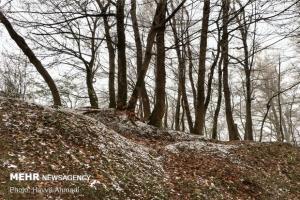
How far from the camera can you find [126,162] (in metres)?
7.16

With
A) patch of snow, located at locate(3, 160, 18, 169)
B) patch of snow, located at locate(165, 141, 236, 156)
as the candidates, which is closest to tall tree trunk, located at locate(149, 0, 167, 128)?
patch of snow, located at locate(165, 141, 236, 156)

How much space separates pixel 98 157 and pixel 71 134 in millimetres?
797

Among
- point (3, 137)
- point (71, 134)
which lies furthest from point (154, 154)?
point (3, 137)

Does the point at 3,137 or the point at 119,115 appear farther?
the point at 119,115

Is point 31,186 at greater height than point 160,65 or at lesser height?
lesser

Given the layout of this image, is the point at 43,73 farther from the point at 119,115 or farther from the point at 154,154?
the point at 154,154

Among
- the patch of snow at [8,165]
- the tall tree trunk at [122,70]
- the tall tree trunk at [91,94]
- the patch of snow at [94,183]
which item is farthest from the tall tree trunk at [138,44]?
the patch of snow at [8,165]

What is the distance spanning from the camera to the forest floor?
5781mm

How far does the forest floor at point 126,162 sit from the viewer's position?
5781mm

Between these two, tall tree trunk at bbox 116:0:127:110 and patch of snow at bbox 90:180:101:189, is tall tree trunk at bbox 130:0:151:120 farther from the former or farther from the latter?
patch of snow at bbox 90:180:101:189

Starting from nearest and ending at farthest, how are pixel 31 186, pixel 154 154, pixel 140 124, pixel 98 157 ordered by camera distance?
pixel 31 186 → pixel 98 157 → pixel 154 154 → pixel 140 124

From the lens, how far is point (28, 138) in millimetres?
6414

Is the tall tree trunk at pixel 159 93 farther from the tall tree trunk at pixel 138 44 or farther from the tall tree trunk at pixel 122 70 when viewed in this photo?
the tall tree trunk at pixel 122 70

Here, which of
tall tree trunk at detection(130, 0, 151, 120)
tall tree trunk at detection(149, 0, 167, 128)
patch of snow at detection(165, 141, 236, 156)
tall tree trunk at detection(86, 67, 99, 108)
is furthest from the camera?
tall tree trunk at detection(86, 67, 99, 108)
